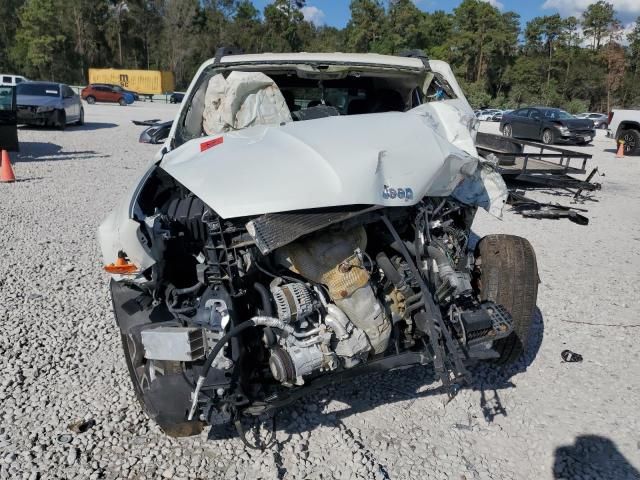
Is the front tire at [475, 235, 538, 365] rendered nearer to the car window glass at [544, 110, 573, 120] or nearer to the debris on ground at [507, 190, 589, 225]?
the debris on ground at [507, 190, 589, 225]

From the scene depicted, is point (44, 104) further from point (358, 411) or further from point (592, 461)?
point (592, 461)

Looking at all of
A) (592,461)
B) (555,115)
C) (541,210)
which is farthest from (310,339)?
(555,115)

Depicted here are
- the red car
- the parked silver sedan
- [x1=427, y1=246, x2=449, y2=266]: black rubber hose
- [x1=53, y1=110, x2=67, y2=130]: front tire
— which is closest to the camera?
[x1=427, y1=246, x2=449, y2=266]: black rubber hose

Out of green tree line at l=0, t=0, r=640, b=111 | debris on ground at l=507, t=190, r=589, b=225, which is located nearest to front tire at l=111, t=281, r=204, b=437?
debris on ground at l=507, t=190, r=589, b=225

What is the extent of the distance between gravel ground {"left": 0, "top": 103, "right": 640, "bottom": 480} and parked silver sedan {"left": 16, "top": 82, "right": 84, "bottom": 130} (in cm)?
1225

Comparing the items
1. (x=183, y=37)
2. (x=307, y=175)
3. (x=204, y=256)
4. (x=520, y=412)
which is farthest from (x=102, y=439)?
(x=183, y=37)

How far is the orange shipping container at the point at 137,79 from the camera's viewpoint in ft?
165

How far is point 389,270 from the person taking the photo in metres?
2.51

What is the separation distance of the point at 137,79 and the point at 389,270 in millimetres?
53768

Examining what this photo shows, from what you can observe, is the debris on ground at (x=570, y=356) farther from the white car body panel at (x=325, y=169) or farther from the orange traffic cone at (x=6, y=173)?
the orange traffic cone at (x=6, y=173)

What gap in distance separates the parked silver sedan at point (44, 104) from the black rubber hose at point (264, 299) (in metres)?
15.5

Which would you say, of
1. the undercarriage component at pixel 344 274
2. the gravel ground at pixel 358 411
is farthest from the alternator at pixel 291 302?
the gravel ground at pixel 358 411

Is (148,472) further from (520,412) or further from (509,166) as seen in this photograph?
(509,166)

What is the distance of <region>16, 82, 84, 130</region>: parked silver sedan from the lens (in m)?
15.1
